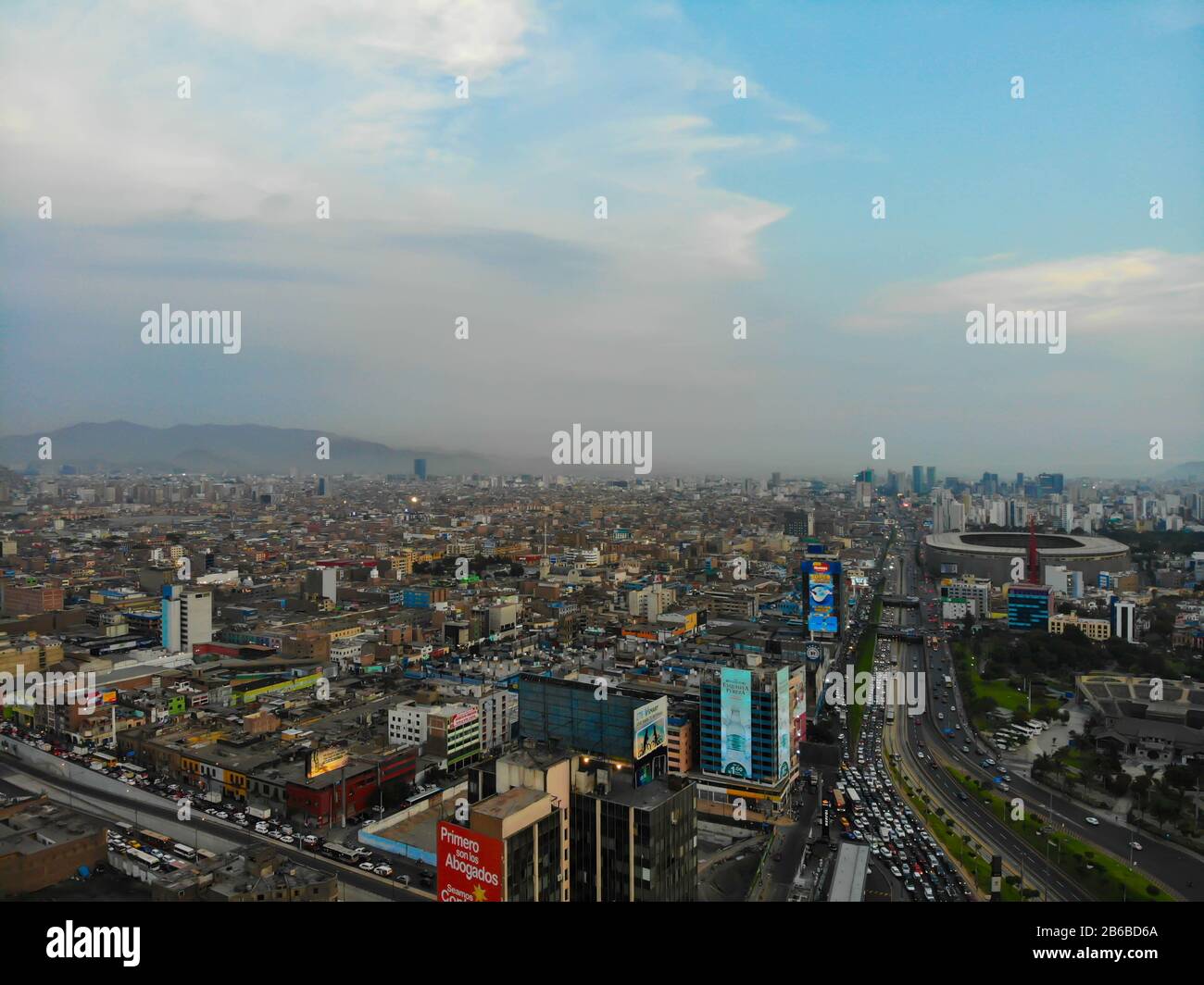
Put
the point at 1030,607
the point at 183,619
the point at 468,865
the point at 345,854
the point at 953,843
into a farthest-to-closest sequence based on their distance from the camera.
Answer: the point at 1030,607
the point at 183,619
the point at 953,843
the point at 345,854
the point at 468,865

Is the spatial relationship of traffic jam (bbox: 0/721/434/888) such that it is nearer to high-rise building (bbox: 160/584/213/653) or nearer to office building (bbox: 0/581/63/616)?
high-rise building (bbox: 160/584/213/653)

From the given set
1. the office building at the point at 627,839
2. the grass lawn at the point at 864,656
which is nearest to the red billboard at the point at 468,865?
the office building at the point at 627,839

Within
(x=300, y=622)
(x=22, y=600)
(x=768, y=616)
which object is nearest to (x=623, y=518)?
(x=768, y=616)

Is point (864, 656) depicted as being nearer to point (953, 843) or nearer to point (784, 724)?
point (784, 724)

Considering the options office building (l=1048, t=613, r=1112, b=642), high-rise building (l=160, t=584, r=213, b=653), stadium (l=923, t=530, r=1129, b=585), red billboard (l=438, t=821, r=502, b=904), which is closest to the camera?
red billboard (l=438, t=821, r=502, b=904)

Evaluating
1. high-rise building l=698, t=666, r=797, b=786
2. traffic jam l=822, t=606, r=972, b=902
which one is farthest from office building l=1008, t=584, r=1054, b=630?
high-rise building l=698, t=666, r=797, b=786

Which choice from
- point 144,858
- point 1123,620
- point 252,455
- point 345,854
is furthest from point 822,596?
point 252,455
